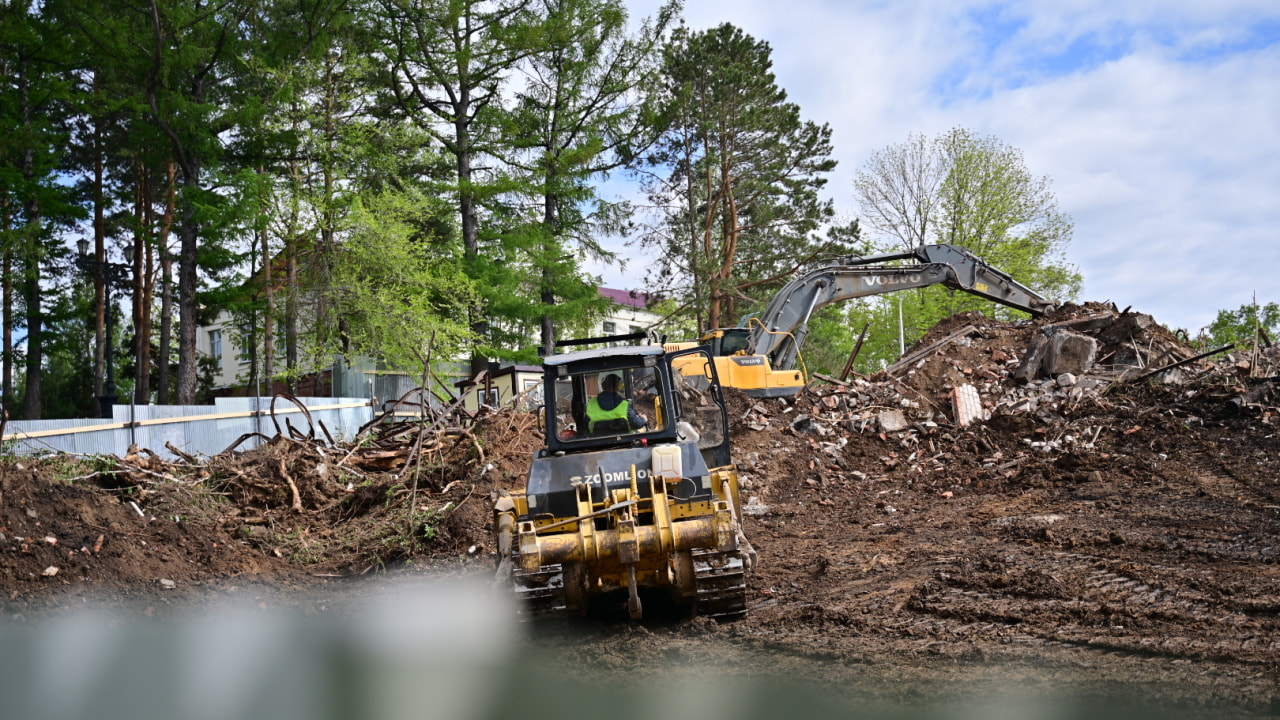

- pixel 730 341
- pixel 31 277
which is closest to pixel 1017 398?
pixel 730 341

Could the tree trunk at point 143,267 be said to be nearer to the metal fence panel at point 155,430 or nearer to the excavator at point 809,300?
the metal fence panel at point 155,430

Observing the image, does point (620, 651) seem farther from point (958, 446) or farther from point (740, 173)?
point (740, 173)

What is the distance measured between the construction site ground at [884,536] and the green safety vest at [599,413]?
1.54 m

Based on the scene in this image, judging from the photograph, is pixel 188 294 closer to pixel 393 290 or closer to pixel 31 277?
pixel 393 290

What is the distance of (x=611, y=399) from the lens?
7.30 meters

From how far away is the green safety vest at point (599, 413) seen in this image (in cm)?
725

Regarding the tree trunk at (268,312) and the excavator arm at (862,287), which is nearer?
the excavator arm at (862,287)

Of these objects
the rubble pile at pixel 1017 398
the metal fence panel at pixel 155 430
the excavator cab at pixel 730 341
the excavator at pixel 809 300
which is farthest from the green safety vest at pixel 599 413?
the excavator cab at pixel 730 341

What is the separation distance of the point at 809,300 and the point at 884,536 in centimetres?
905

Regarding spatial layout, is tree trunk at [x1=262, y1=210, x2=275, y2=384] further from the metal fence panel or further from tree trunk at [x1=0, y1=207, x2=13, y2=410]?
tree trunk at [x1=0, y1=207, x2=13, y2=410]

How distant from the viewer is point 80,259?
24.7 meters

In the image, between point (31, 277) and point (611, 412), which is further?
point (31, 277)

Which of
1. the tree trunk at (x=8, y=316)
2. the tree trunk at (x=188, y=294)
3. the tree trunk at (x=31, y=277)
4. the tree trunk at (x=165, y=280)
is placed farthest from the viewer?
the tree trunk at (x=165, y=280)

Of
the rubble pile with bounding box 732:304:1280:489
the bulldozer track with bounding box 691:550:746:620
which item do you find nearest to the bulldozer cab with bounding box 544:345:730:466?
the bulldozer track with bounding box 691:550:746:620
